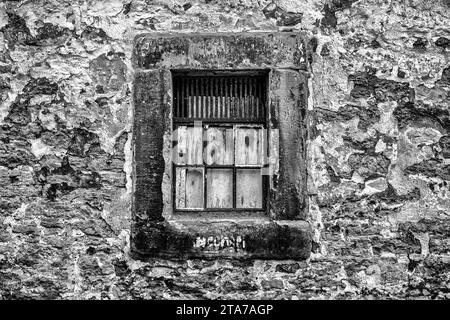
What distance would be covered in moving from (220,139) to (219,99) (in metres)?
0.29

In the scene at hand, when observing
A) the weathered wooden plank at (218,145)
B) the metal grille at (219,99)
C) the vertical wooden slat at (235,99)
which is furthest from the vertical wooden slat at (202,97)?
the vertical wooden slat at (235,99)

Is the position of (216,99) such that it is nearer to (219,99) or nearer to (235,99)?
(219,99)

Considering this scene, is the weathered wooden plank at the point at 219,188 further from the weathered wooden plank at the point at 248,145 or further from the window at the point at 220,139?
the weathered wooden plank at the point at 248,145

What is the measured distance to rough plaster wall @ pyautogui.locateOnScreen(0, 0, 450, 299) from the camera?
3.87 meters

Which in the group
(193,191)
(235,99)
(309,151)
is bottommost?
(193,191)

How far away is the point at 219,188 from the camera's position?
4.02 metres

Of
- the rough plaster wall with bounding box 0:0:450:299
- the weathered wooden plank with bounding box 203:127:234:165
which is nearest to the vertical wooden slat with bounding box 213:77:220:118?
the weathered wooden plank with bounding box 203:127:234:165

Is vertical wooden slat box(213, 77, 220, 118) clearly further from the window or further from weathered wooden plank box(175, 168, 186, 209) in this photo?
weathered wooden plank box(175, 168, 186, 209)

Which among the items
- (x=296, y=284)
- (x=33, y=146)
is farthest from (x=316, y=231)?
(x=33, y=146)

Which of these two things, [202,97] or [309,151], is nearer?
[309,151]

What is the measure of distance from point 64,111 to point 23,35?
0.61 metres

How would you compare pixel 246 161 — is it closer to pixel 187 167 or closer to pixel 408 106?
pixel 187 167

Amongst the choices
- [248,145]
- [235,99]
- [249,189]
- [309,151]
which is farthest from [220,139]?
[309,151]

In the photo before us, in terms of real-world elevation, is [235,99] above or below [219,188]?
above
